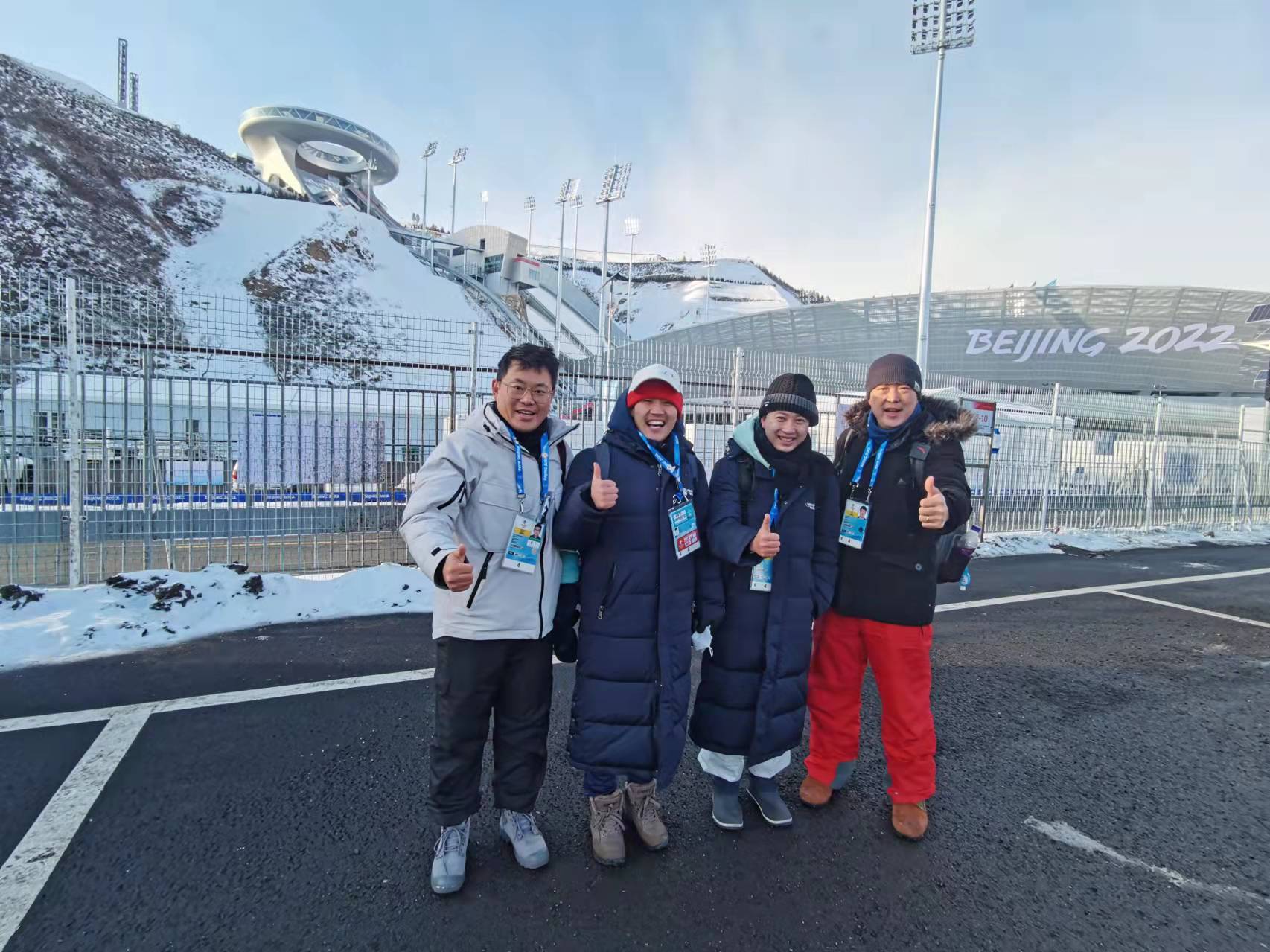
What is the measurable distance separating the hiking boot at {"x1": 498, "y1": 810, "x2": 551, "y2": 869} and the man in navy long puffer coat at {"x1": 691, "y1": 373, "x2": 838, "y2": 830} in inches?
28.3

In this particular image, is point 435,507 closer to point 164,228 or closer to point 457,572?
point 457,572

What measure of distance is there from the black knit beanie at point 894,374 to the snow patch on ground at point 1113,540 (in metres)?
7.71

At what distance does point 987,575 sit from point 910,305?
4725cm

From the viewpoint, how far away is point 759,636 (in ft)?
8.57

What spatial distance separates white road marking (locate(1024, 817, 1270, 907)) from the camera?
7.49 ft

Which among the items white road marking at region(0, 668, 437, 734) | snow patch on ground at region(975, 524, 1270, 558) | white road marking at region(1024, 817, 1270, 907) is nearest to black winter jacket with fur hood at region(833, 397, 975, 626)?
white road marking at region(1024, 817, 1270, 907)

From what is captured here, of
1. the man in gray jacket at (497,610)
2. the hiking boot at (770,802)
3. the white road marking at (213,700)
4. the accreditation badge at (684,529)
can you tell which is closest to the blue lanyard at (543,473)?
the man in gray jacket at (497,610)

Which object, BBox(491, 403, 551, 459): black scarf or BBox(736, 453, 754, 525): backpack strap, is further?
BBox(736, 453, 754, 525): backpack strap

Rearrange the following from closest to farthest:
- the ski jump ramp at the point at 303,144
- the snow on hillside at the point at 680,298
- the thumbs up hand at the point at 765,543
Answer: the thumbs up hand at the point at 765,543
the ski jump ramp at the point at 303,144
the snow on hillside at the point at 680,298

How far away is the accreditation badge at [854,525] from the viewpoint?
2801 mm

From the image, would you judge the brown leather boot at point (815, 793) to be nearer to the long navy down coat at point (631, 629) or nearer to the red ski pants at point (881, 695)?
the red ski pants at point (881, 695)

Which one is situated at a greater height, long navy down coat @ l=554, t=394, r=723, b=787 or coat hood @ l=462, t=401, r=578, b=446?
coat hood @ l=462, t=401, r=578, b=446

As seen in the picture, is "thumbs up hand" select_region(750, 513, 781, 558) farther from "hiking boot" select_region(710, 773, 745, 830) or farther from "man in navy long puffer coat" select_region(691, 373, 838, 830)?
"hiking boot" select_region(710, 773, 745, 830)

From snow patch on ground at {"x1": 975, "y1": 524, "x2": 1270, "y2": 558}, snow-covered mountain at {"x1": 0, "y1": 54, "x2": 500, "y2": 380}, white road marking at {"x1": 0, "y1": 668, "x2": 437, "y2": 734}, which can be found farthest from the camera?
snow-covered mountain at {"x1": 0, "y1": 54, "x2": 500, "y2": 380}
